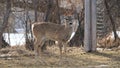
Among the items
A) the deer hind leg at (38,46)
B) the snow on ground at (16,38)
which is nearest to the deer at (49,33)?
the deer hind leg at (38,46)

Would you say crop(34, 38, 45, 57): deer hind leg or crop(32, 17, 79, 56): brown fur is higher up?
crop(32, 17, 79, 56): brown fur

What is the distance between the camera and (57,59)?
13.1 meters

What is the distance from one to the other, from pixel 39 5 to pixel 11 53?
2.44 metres

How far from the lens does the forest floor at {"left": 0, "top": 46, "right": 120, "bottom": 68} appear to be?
1195 cm

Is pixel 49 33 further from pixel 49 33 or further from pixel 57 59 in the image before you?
pixel 57 59

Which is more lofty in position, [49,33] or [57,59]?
[49,33]

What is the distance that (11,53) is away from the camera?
47.2 feet

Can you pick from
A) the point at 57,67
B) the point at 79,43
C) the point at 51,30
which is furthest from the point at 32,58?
the point at 79,43

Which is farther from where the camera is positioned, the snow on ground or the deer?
the snow on ground

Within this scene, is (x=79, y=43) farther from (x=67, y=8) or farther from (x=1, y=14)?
(x=1, y=14)

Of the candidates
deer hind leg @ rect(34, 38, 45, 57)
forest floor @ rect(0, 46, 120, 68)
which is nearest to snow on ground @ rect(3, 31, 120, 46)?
forest floor @ rect(0, 46, 120, 68)

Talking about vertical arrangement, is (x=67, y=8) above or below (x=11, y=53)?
above

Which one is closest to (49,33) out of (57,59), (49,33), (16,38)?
(49,33)

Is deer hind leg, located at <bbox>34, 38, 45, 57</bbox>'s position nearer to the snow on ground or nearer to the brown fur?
the brown fur
